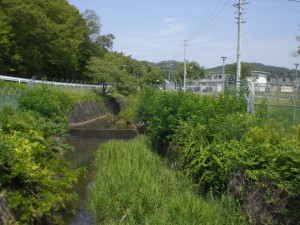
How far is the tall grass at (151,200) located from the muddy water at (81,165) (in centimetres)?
43

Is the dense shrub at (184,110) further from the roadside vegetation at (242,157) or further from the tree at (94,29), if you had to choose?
the tree at (94,29)

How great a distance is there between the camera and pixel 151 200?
369 inches

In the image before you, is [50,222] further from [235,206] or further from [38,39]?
[38,39]

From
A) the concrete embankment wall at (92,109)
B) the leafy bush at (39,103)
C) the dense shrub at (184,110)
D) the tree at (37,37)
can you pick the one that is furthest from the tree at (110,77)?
the dense shrub at (184,110)

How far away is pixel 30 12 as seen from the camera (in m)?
37.2

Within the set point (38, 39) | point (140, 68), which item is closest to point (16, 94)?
point (38, 39)

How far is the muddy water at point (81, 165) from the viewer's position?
405 inches

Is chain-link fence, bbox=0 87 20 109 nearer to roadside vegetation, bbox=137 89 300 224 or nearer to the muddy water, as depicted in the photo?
the muddy water

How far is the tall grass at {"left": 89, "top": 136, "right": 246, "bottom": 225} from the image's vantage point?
8031mm

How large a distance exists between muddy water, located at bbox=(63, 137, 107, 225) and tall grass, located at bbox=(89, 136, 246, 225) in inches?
16.8

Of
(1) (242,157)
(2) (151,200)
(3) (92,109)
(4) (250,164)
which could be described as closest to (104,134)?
(3) (92,109)

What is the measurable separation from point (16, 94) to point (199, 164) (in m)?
16.0

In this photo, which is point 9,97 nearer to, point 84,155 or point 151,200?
point 84,155

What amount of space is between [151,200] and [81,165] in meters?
9.17
